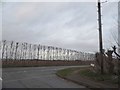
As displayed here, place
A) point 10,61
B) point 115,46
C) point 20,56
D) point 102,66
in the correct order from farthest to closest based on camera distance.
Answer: point 20,56
point 10,61
point 102,66
point 115,46

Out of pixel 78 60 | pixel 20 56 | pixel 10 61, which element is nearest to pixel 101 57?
pixel 10 61

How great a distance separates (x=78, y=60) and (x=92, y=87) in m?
57.0

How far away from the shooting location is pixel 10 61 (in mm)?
48625

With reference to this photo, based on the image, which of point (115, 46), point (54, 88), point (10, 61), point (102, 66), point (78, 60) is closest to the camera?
point (54, 88)

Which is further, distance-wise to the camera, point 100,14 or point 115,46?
point 100,14

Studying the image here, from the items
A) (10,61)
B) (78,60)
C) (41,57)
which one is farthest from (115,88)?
(78,60)

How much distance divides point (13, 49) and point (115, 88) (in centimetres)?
3415

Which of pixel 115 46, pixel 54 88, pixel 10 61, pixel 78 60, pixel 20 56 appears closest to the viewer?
pixel 54 88

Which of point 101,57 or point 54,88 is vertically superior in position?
point 101,57

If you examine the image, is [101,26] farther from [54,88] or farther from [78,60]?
[78,60]

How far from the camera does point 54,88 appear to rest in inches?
693

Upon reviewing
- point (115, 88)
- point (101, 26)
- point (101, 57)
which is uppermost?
point (101, 26)

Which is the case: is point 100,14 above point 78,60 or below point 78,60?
above

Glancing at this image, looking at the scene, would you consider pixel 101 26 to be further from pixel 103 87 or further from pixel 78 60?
pixel 78 60
